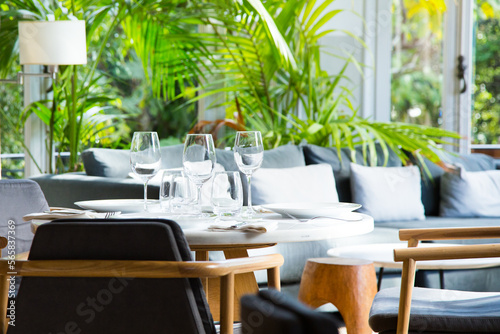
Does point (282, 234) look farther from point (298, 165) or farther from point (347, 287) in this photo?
point (298, 165)

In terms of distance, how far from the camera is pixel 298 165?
343 cm

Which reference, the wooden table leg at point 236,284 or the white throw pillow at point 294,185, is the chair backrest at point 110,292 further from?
the white throw pillow at point 294,185

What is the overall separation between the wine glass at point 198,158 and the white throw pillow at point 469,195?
7.50ft

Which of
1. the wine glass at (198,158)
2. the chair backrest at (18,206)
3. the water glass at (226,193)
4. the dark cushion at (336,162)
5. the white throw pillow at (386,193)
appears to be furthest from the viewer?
the dark cushion at (336,162)

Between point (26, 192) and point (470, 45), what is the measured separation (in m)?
3.67

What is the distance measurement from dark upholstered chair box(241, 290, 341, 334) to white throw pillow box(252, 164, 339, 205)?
2.37m

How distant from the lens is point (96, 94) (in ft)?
13.4

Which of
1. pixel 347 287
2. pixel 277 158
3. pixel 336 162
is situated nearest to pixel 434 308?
pixel 347 287

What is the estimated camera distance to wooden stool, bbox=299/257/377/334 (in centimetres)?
227

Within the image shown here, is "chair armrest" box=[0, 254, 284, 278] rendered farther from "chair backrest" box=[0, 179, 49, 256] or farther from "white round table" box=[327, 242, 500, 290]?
"white round table" box=[327, 242, 500, 290]

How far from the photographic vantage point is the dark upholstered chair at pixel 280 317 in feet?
1.74

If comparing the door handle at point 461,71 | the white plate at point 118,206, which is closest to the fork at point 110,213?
the white plate at point 118,206

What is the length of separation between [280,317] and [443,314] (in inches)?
43.9

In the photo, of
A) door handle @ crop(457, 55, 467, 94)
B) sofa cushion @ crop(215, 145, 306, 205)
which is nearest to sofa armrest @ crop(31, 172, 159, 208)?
sofa cushion @ crop(215, 145, 306, 205)
